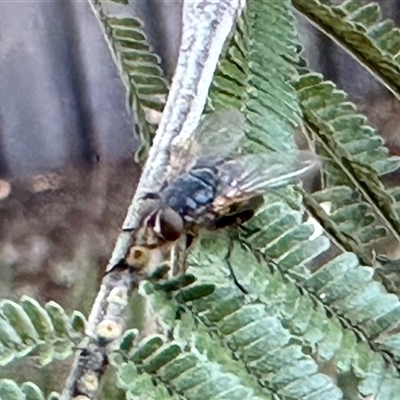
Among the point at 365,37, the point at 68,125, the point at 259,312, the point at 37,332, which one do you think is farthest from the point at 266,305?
the point at 68,125

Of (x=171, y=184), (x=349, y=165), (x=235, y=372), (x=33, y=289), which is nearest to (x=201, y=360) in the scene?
(x=235, y=372)

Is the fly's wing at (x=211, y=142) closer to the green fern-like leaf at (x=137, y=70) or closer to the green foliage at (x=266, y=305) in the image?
the green foliage at (x=266, y=305)

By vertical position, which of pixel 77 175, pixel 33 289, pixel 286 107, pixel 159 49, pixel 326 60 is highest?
pixel 286 107

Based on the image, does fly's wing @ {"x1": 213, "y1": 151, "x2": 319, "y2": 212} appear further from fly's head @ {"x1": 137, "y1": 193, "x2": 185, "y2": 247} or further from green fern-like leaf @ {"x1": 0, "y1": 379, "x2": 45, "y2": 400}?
green fern-like leaf @ {"x1": 0, "y1": 379, "x2": 45, "y2": 400}

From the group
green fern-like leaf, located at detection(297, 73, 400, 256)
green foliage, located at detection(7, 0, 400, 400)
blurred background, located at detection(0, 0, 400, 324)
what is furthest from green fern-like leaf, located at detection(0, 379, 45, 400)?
blurred background, located at detection(0, 0, 400, 324)

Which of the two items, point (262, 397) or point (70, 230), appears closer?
point (262, 397)

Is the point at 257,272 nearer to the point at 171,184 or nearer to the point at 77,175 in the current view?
the point at 171,184

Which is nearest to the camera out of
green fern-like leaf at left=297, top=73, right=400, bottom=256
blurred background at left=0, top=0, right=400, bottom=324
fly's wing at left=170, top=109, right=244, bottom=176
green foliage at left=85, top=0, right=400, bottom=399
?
green foliage at left=85, top=0, right=400, bottom=399
